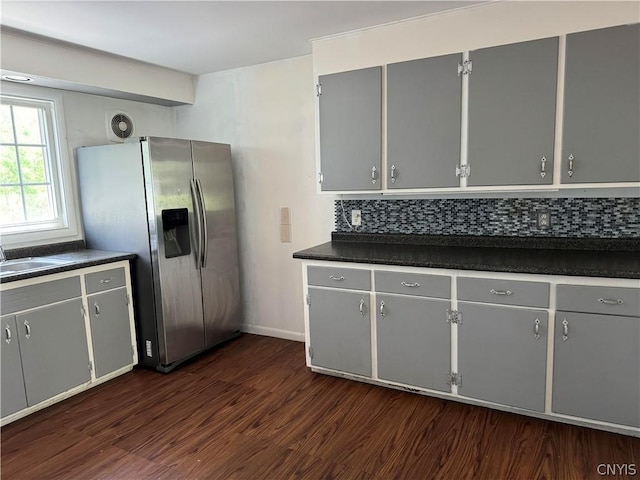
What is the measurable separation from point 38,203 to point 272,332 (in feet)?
7.13

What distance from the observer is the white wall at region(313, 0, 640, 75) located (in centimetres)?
223

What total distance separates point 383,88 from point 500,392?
203 cm

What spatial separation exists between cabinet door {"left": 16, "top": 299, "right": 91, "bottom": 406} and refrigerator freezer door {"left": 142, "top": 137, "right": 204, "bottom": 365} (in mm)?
528

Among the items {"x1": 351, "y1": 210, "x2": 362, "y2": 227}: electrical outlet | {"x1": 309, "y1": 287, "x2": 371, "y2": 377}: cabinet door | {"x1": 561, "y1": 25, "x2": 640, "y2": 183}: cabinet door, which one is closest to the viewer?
{"x1": 561, "y1": 25, "x2": 640, "y2": 183}: cabinet door

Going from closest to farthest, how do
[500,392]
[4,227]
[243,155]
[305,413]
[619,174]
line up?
1. [619,174]
2. [500,392]
3. [305,413]
4. [4,227]
5. [243,155]

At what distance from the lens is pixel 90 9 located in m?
2.29

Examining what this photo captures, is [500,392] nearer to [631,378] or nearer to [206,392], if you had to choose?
[631,378]

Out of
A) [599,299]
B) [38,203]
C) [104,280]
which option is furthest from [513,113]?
[38,203]

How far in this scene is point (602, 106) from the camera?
7.39 feet

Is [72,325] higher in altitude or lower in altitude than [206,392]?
higher

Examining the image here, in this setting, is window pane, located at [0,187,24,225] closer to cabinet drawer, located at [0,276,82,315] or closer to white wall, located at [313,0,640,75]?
cabinet drawer, located at [0,276,82,315]

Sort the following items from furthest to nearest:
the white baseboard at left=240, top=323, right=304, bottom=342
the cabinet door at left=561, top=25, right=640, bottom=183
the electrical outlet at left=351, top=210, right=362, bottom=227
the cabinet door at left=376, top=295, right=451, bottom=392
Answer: the white baseboard at left=240, top=323, right=304, bottom=342, the electrical outlet at left=351, top=210, right=362, bottom=227, the cabinet door at left=376, top=295, right=451, bottom=392, the cabinet door at left=561, top=25, right=640, bottom=183

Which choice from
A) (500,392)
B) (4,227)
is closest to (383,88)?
(500,392)

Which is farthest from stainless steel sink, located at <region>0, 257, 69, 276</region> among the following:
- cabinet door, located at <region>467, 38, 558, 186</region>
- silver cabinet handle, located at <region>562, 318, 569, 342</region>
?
silver cabinet handle, located at <region>562, 318, 569, 342</region>
